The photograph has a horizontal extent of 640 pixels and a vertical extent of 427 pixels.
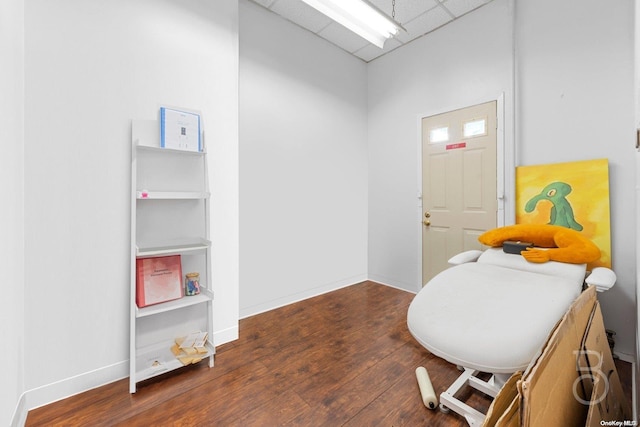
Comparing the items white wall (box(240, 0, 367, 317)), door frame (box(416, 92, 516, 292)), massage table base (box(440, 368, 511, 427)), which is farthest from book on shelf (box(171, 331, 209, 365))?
door frame (box(416, 92, 516, 292))

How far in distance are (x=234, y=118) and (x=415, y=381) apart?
2.31 m

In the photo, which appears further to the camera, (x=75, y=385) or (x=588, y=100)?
(x=588, y=100)

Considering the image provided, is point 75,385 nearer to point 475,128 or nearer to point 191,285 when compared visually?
point 191,285

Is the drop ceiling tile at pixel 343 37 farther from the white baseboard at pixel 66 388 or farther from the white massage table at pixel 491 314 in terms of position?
the white baseboard at pixel 66 388

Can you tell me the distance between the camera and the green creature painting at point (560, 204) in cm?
222

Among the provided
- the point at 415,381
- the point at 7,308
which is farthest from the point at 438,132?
the point at 7,308

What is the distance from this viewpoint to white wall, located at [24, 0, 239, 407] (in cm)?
158

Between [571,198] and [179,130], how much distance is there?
3.02 m

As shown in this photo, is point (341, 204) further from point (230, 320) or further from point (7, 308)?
point (7, 308)

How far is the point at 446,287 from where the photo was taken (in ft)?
4.98

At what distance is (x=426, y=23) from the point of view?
3.00 m

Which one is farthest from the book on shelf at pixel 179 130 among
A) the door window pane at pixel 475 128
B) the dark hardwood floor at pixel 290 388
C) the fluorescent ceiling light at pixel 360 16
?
the door window pane at pixel 475 128

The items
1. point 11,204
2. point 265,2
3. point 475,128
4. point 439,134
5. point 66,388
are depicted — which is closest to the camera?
point 11,204

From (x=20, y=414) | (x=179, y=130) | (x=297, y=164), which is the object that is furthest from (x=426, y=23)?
(x=20, y=414)
